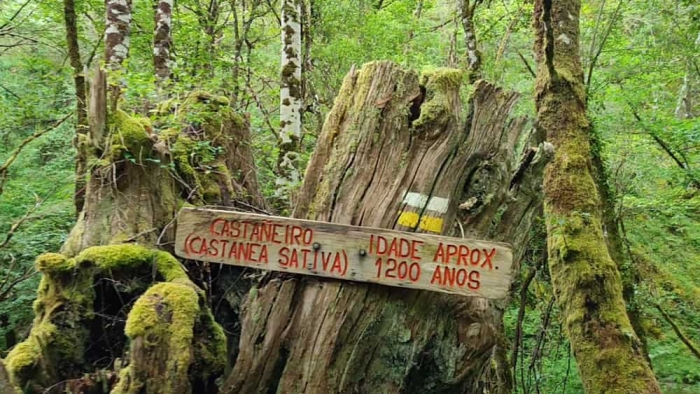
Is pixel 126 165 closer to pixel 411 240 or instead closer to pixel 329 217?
pixel 329 217

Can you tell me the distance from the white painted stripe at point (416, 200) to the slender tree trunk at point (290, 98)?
4.54m

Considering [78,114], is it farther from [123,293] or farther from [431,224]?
[431,224]

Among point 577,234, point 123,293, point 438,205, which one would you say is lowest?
point 123,293

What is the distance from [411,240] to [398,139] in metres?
0.76

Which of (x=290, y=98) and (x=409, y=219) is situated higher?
(x=290, y=98)

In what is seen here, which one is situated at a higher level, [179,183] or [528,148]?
[528,148]

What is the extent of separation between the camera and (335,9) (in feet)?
37.9

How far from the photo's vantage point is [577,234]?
4.55 meters

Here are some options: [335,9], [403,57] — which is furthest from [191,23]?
[403,57]

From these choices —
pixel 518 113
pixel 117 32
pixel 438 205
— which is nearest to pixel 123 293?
pixel 438 205

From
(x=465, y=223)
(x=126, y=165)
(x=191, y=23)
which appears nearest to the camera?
(x=465, y=223)

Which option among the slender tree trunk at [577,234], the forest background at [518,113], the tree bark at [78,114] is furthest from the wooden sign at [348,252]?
the slender tree trunk at [577,234]

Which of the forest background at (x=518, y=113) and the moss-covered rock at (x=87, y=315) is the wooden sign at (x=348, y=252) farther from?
the forest background at (x=518, y=113)

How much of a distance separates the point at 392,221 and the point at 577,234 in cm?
224
